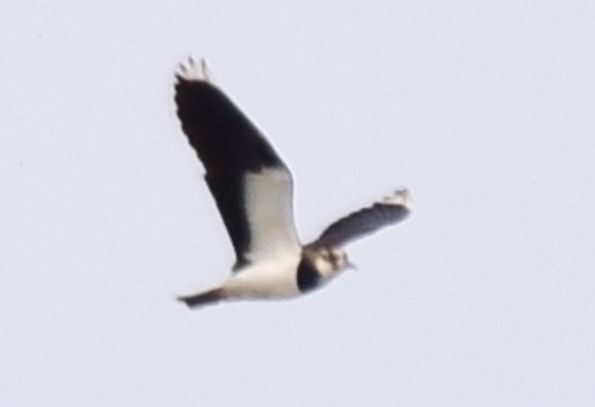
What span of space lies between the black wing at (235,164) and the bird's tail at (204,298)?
15.6 inches

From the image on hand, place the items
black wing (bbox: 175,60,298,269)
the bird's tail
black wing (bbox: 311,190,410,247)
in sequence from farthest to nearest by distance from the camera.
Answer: black wing (bbox: 311,190,410,247)
the bird's tail
black wing (bbox: 175,60,298,269)

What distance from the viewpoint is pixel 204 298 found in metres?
19.6

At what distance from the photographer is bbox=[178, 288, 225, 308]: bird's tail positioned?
19.6m

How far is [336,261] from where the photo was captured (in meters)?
20.0

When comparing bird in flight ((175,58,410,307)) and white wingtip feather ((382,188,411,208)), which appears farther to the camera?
white wingtip feather ((382,188,411,208))

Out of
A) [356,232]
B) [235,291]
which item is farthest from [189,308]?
[356,232]

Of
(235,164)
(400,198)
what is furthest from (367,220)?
(235,164)

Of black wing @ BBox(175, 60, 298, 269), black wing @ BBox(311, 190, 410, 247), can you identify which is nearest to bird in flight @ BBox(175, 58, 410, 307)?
black wing @ BBox(175, 60, 298, 269)

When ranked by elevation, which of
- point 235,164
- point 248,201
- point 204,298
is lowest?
point 204,298

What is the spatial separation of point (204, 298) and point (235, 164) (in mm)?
806

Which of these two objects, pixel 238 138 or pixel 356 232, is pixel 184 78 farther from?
pixel 356 232

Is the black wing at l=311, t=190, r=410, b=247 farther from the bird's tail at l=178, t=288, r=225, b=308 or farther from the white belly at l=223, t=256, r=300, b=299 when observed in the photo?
the bird's tail at l=178, t=288, r=225, b=308

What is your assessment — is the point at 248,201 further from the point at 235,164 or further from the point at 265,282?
the point at 265,282

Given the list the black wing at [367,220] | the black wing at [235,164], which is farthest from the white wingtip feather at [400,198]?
the black wing at [235,164]
